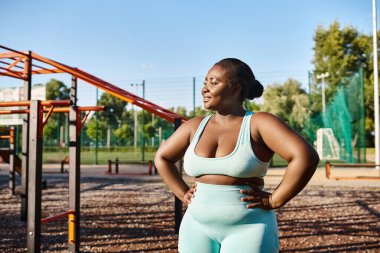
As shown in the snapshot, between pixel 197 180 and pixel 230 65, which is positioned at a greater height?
pixel 230 65

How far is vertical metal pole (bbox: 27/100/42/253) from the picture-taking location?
3.65 m

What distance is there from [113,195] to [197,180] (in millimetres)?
A: 8428

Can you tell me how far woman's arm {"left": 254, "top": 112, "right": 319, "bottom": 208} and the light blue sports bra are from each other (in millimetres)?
80

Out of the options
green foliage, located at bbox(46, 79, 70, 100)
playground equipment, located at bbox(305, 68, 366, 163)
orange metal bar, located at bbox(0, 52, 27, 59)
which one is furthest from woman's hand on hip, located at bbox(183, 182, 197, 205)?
green foliage, located at bbox(46, 79, 70, 100)

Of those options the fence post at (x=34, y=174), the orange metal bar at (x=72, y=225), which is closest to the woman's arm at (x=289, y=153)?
the fence post at (x=34, y=174)

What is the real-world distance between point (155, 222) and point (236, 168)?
5.17m

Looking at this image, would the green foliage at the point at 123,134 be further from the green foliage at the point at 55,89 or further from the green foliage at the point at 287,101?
the green foliage at the point at 55,89

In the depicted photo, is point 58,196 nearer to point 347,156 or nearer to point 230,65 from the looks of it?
point 230,65

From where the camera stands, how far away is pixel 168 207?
313 inches

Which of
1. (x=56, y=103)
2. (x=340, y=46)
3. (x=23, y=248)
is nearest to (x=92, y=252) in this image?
(x=23, y=248)

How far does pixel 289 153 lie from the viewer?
1521mm

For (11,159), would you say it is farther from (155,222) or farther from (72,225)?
(72,225)

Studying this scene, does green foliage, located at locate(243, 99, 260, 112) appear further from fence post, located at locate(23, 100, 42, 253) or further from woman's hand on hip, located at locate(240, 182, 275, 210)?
woman's hand on hip, located at locate(240, 182, 275, 210)

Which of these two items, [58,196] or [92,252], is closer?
[92,252]
